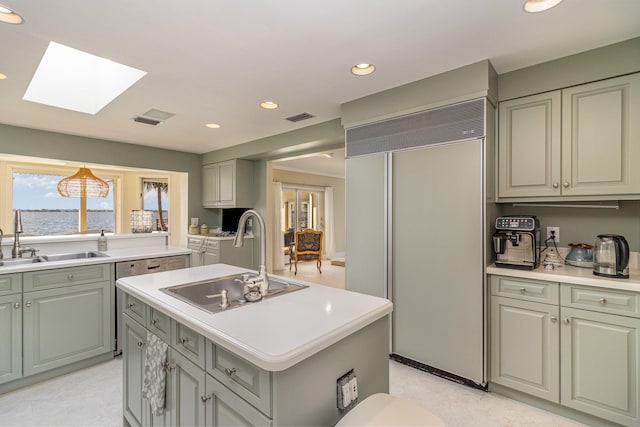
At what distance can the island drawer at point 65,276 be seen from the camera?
7.72 feet

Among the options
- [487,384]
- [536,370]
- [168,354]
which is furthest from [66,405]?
[536,370]

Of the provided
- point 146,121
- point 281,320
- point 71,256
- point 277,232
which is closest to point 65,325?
point 71,256

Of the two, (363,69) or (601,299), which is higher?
(363,69)

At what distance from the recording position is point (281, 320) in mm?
1216

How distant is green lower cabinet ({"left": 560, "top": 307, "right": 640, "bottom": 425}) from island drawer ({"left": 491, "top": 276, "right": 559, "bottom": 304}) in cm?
11

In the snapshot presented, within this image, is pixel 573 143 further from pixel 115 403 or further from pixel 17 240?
pixel 17 240

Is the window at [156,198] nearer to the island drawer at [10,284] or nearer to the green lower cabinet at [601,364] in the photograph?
the island drawer at [10,284]

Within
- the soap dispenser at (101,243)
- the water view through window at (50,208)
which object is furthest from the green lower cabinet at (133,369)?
the water view through window at (50,208)

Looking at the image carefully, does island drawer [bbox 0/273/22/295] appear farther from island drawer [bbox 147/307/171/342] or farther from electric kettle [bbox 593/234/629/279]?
electric kettle [bbox 593/234/629/279]

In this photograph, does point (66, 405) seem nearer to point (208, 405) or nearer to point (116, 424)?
point (116, 424)

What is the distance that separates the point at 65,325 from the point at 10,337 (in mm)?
318

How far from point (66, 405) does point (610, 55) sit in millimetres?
4318

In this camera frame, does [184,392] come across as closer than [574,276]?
Yes

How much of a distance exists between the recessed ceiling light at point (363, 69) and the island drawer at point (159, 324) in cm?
199
